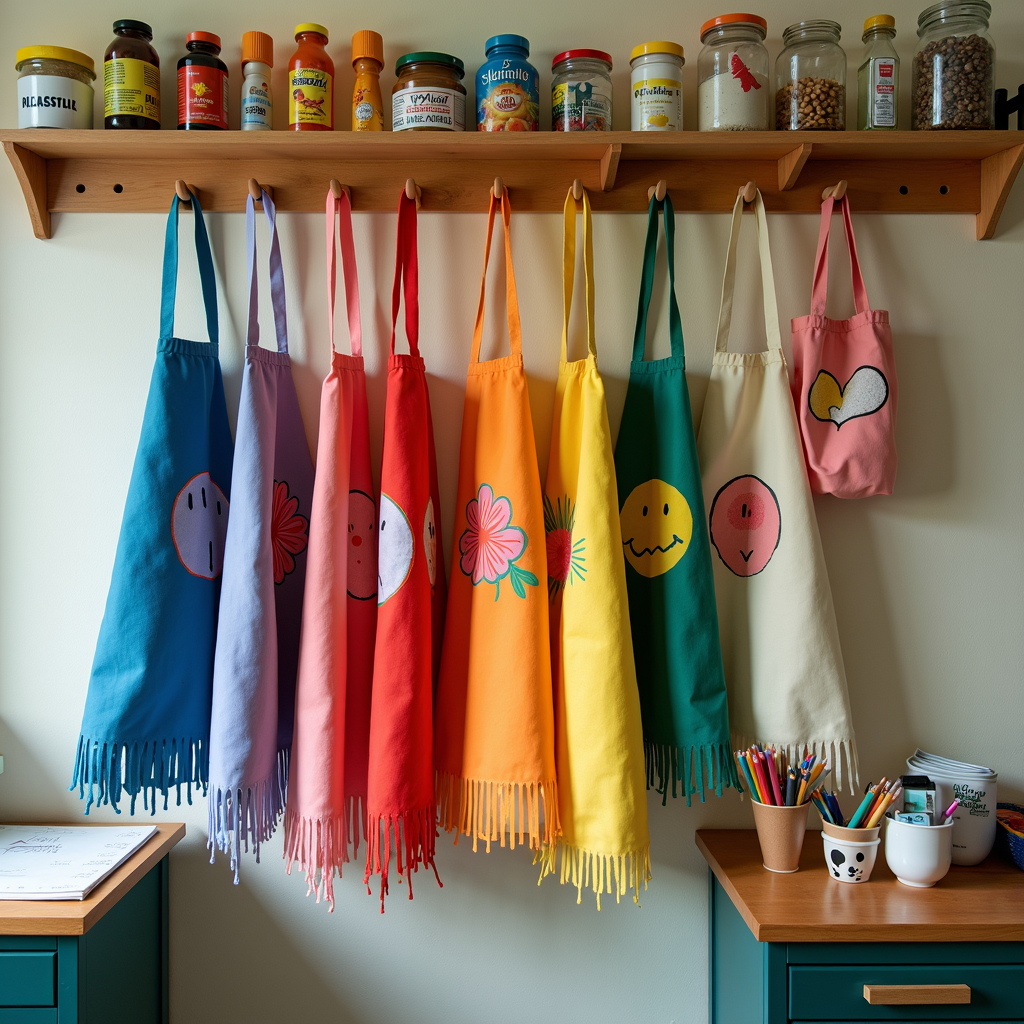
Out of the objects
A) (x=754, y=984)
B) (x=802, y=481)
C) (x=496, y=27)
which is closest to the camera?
(x=754, y=984)

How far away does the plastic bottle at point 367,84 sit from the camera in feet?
4.17

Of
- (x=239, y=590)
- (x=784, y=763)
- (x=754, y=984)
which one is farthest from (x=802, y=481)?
(x=239, y=590)

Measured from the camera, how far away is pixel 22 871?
1165 millimetres

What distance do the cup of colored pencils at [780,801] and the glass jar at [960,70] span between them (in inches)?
40.1

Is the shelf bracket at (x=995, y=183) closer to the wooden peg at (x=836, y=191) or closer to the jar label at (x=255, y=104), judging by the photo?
the wooden peg at (x=836, y=191)

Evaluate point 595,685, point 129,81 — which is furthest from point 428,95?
point 595,685

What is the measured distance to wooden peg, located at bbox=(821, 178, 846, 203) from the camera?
1.31 m

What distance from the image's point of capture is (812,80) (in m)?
1.27

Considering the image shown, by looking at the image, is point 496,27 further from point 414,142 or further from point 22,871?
point 22,871

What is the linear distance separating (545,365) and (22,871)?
1.10m

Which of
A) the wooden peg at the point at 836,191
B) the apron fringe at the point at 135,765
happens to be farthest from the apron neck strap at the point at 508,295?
the apron fringe at the point at 135,765

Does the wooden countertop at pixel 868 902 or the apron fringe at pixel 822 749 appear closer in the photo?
the wooden countertop at pixel 868 902

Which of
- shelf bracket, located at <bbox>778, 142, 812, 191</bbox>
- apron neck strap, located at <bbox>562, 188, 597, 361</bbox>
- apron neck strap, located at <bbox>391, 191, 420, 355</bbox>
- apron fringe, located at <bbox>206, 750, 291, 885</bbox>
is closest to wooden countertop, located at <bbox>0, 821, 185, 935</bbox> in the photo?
apron fringe, located at <bbox>206, 750, 291, 885</bbox>

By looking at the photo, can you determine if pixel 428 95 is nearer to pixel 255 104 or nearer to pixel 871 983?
pixel 255 104
